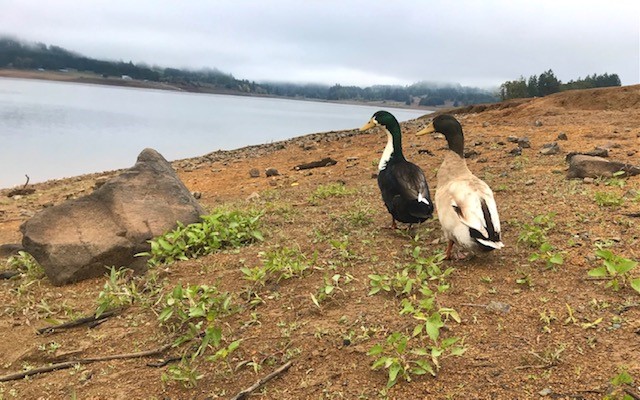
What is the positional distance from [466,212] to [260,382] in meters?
2.15

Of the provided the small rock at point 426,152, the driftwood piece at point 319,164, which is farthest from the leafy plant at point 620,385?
the driftwood piece at point 319,164

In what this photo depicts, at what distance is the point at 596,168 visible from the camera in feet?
20.8

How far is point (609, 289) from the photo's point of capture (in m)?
3.32

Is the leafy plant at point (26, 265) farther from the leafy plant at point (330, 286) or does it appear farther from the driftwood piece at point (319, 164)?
the driftwood piece at point (319, 164)

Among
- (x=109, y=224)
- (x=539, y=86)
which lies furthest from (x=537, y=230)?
(x=539, y=86)

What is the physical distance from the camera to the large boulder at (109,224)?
4852 millimetres

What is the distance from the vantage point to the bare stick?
2618mm

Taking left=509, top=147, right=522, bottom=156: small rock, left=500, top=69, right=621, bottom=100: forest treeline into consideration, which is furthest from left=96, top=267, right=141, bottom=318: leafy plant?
left=500, top=69, right=621, bottom=100: forest treeline

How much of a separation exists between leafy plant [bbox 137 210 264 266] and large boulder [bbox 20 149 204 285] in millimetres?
234

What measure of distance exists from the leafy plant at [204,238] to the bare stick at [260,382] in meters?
2.31

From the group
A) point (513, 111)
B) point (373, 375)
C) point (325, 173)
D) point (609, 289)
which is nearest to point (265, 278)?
point (373, 375)

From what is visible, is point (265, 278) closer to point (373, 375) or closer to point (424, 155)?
point (373, 375)

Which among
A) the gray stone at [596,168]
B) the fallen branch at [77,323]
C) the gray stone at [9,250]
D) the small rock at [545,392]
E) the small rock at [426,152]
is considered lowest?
the gray stone at [9,250]

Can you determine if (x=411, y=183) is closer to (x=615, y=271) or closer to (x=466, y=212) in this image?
(x=466, y=212)
